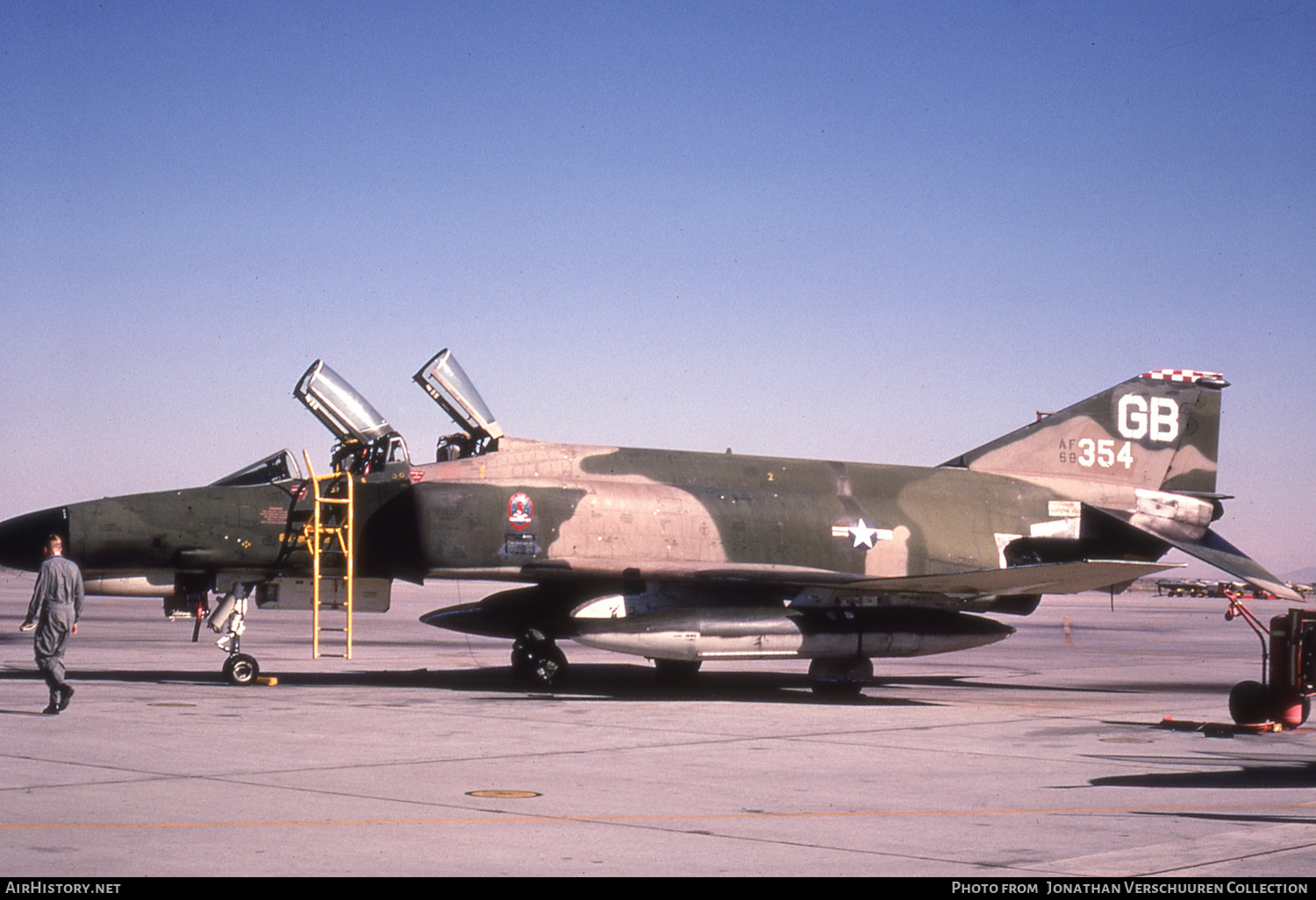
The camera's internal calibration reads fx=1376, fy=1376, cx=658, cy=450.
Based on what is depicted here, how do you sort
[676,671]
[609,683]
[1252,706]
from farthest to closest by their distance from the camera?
[676,671] < [609,683] < [1252,706]

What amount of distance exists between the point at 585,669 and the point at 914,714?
7609 mm

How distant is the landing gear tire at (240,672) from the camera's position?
16312mm

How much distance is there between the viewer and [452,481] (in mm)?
16938

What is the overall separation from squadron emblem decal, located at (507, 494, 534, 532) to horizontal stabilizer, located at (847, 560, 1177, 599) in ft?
14.1

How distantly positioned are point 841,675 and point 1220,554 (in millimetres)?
7035

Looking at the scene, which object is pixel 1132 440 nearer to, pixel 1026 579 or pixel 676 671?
pixel 1026 579

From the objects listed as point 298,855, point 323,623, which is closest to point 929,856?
point 298,855

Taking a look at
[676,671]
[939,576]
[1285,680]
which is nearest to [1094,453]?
[939,576]

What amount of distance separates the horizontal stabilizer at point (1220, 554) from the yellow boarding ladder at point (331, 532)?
36.3 feet

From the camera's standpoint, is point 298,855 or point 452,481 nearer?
point 298,855

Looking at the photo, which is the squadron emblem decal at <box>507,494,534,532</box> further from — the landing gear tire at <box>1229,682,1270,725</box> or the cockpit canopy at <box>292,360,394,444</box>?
the landing gear tire at <box>1229,682,1270,725</box>

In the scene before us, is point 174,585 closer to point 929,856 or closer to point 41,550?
point 41,550

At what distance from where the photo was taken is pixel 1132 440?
70.2ft

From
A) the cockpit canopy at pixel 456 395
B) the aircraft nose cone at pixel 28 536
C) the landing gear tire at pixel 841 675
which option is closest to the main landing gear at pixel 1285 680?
the landing gear tire at pixel 841 675
